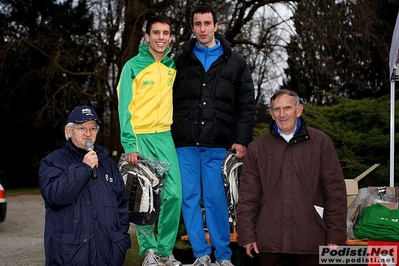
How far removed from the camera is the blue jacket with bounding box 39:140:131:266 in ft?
11.4

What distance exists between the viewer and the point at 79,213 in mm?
3553

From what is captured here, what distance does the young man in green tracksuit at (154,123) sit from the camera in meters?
4.68

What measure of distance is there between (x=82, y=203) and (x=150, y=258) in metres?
1.25

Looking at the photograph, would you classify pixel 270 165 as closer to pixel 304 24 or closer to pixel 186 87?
pixel 186 87

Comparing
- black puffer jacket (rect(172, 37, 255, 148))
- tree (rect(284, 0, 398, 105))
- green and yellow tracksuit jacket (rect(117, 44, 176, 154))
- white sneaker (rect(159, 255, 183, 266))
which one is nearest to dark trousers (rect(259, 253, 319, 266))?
white sneaker (rect(159, 255, 183, 266))

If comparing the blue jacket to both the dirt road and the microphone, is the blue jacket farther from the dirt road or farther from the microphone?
the dirt road

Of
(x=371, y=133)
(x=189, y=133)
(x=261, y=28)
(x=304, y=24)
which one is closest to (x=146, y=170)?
(x=189, y=133)

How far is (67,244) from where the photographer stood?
11.5 feet

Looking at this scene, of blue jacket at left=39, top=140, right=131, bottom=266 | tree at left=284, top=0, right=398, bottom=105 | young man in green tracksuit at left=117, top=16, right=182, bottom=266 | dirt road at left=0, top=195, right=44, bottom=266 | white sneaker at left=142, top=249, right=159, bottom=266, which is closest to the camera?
blue jacket at left=39, top=140, right=131, bottom=266

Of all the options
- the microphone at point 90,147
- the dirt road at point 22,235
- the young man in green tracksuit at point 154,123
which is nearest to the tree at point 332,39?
the dirt road at point 22,235

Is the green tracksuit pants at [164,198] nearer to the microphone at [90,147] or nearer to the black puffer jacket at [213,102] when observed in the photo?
the black puffer jacket at [213,102]

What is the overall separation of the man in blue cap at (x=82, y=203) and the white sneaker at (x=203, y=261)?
1069 millimetres

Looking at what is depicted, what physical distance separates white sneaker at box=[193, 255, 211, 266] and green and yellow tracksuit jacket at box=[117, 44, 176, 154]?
108 cm

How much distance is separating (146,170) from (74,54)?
12.6 meters
